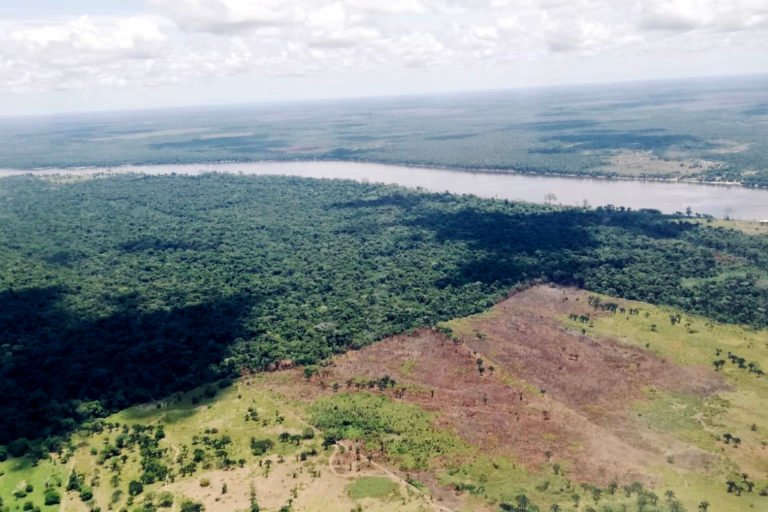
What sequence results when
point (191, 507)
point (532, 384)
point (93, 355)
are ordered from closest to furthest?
1. point (191, 507)
2. point (532, 384)
3. point (93, 355)

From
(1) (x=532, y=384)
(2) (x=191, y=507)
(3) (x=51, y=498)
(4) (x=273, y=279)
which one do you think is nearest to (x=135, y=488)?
(2) (x=191, y=507)

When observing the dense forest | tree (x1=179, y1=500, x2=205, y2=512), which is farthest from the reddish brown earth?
tree (x1=179, y1=500, x2=205, y2=512)

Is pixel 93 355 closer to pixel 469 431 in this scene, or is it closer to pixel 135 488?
pixel 135 488

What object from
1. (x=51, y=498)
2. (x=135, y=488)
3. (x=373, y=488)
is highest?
(x=51, y=498)

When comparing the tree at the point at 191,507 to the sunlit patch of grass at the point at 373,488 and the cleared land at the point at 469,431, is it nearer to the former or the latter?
the cleared land at the point at 469,431

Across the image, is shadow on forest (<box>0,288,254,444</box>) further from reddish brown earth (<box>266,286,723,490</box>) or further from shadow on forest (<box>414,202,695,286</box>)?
shadow on forest (<box>414,202,695,286</box>)

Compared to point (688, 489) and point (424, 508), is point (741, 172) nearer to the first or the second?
point (688, 489)
